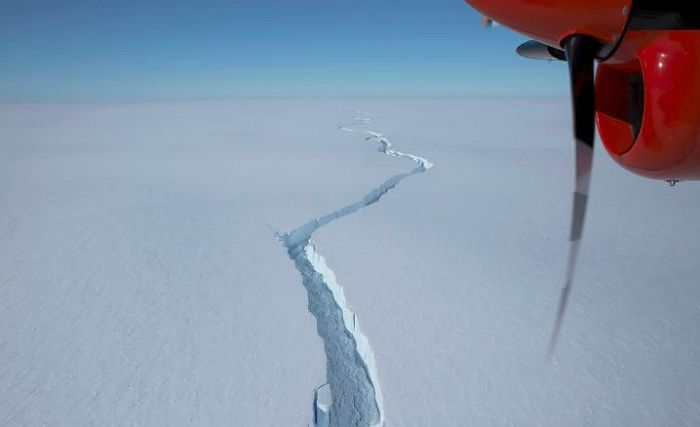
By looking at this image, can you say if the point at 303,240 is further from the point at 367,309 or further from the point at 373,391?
the point at 373,391

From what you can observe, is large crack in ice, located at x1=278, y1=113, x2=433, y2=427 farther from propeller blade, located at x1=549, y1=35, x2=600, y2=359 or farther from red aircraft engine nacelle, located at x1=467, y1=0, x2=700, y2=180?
red aircraft engine nacelle, located at x1=467, y1=0, x2=700, y2=180

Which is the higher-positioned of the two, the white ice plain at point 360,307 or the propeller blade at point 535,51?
the propeller blade at point 535,51

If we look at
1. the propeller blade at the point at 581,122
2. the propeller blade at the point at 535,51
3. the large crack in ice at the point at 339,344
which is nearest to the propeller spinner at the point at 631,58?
the propeller blade at the point at 581,122

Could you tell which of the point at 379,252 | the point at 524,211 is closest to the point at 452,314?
the point at 379,252

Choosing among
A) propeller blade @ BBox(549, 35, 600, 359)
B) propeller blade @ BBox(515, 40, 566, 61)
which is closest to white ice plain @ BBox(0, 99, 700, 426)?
propeller blade @ BBox(549, 35, 600, 359)

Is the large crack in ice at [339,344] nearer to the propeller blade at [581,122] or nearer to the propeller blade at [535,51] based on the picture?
the propeller blade at [581,122]

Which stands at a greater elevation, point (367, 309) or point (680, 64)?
point (680, 64)
